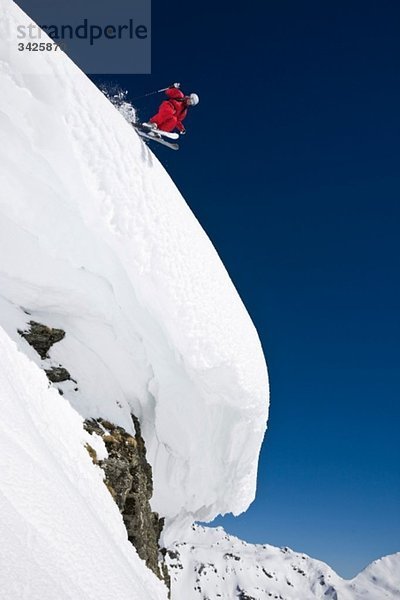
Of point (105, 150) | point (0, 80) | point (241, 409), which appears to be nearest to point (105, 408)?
point (241, 409)

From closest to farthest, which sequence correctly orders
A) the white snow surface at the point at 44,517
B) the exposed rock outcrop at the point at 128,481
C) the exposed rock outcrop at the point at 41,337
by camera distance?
the white snow surface at the point at 44,517, the exposed rock outcrop at the point at 128,481, the exposed rock outcrop at the point at 41,337

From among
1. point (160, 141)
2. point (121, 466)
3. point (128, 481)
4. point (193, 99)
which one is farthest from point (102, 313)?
point (193, 99)

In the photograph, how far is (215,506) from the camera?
1036 centimetres

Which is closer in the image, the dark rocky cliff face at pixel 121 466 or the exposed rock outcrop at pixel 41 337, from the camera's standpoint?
the dark rocky cliff face at pixel 121 466

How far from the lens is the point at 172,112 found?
10.4 metres

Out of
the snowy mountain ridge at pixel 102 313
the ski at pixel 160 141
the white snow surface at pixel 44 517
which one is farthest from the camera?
the ski at pixel 160 141

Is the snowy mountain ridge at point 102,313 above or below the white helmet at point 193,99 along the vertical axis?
below

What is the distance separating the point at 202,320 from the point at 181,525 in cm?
595

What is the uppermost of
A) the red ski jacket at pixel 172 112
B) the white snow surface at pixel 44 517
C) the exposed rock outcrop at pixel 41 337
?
the red ski jacket at pixel 172 112

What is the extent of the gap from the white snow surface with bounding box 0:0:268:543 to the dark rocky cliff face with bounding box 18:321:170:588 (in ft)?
0.62

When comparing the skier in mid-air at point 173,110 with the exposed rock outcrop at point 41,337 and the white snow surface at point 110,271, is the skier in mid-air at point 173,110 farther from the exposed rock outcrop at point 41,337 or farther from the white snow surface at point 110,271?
the exposed rock outcrop at point 41,337

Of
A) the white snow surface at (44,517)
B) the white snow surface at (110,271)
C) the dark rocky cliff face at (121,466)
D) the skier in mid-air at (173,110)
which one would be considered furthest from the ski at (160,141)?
the white snow surface at (44,517)

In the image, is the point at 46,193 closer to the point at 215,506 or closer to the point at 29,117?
the point at 29,117

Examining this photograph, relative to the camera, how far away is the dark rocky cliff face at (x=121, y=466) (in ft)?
18.4
